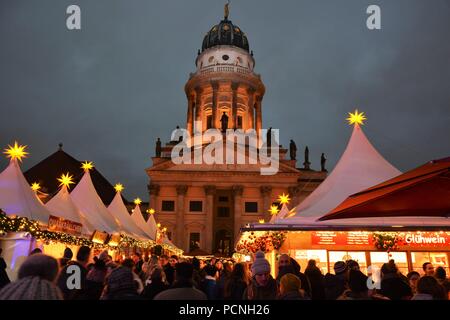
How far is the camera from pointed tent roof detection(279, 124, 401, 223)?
36.0 feet

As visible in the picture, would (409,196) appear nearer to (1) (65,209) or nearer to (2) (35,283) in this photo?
(2) (35,283)

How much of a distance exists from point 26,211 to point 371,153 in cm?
1173

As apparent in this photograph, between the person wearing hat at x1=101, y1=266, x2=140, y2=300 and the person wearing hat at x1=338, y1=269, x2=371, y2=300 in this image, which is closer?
the person wearing hat at x1=101, y1=266, x2=140, y2=300

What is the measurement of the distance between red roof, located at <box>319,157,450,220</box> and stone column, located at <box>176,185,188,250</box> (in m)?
44.1

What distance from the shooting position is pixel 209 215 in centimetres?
5134

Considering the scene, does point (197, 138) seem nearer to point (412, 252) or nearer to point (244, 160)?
point (244, 160)

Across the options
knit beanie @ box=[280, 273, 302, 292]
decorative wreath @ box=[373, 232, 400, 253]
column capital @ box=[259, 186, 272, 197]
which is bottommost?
knit beanie @ box=[280, 273, 302, 292]

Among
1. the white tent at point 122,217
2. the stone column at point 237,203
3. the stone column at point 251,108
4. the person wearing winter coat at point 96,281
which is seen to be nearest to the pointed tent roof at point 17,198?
the person wearing winter coat at point 96,281

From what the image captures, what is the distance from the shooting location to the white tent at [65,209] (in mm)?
15230

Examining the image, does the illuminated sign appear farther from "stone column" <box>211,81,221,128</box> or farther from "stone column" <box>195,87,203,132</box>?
"stone column" <box>195,87,203,132</box>

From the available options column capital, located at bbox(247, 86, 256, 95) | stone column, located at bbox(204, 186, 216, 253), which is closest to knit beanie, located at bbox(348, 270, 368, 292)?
stone column, located at bbox(204, 186, 216, 253)

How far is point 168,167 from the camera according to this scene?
53094mm

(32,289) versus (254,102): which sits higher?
(254,102)
